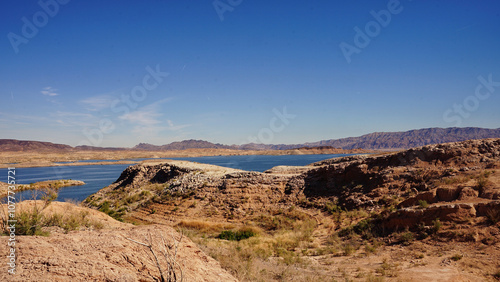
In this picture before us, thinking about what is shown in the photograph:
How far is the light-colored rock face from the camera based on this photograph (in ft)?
11.4

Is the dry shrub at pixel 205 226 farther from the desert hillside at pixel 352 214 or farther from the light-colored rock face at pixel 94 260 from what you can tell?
the light-colored rock face at pixel 94 260

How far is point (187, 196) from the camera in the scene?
2219 centimetres

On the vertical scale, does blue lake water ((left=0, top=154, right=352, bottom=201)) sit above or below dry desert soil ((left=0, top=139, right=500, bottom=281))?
below

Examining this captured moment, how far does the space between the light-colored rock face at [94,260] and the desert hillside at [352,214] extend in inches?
69.2

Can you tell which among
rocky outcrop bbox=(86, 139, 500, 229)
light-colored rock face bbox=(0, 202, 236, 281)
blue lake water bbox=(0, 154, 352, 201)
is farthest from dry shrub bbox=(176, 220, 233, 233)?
light-colored rock face bbox=(0, 202, 236, 281)

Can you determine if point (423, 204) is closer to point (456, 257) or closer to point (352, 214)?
point (456, 257)

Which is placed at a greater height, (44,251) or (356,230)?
(44,251)

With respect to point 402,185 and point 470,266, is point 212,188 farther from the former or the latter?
point 470,266

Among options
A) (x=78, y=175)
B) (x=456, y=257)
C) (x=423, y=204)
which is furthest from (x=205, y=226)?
(x=78, y=175)

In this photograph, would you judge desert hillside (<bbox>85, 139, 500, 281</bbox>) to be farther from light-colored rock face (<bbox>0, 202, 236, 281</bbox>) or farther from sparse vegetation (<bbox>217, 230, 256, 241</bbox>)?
light-colored rock face (<bbox>0, 202, 236, 281</bbox>)

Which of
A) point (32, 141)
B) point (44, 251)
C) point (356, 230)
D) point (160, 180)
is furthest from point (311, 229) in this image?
point (32, 141)

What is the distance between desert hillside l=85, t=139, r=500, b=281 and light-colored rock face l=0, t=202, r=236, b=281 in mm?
1758

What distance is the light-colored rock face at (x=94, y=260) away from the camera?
3.47m

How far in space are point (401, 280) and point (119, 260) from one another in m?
6.75
